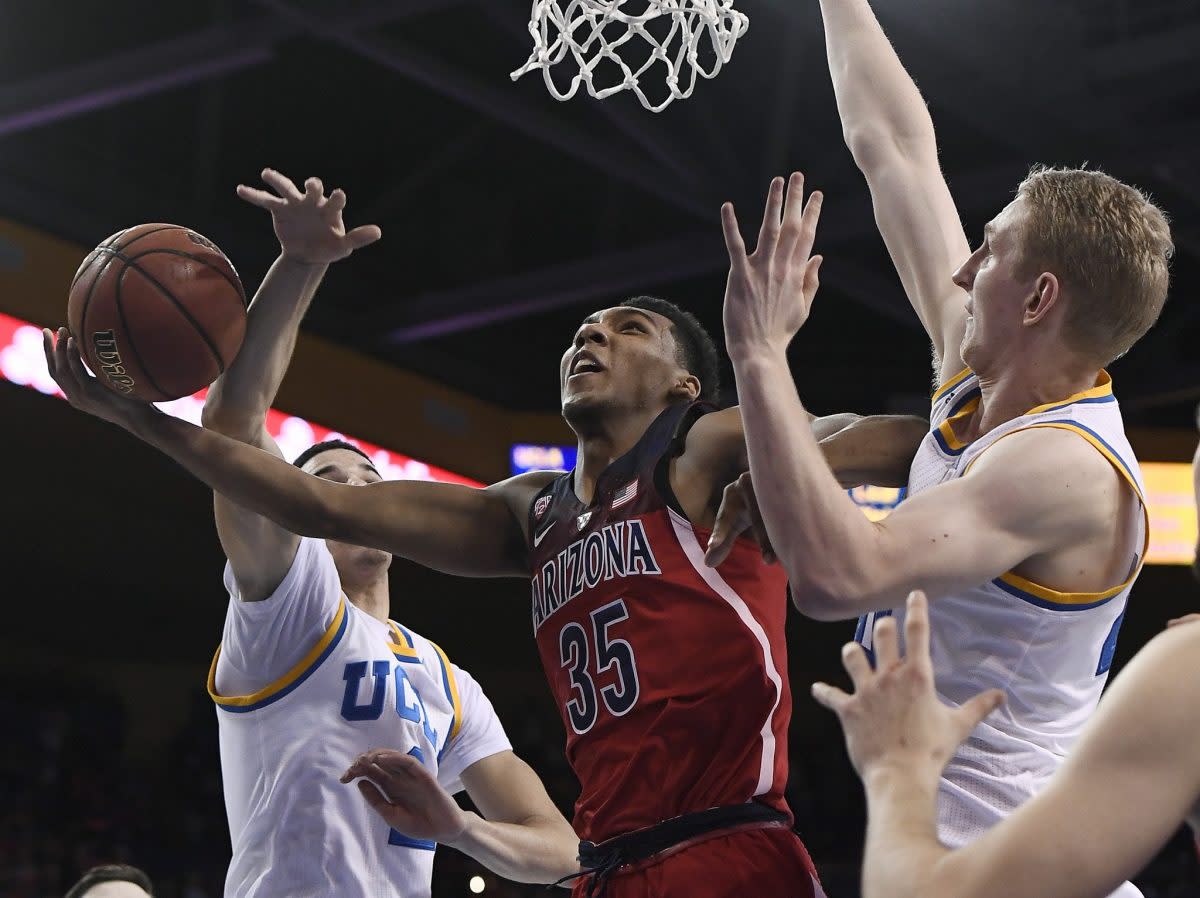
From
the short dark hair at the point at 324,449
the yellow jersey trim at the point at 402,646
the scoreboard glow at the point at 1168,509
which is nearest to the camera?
the yellow jersey trim at the point at 402,646

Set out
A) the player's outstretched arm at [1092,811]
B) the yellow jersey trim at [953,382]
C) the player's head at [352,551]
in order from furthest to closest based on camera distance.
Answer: the player's head at [352,551] < the yellow jersey trim at [953,382] < the player's outstretched arm at [1092,811]

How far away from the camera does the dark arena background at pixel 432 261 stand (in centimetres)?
839

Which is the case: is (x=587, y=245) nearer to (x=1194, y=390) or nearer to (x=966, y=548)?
(x=1194, y=390)

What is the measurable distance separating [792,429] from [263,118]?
912 cm

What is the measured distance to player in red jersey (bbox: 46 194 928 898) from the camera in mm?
2877

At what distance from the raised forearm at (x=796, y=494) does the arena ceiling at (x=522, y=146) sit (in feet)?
19.0

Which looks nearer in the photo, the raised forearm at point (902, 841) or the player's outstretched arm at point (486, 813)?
the raised forearm at point (902, 841)

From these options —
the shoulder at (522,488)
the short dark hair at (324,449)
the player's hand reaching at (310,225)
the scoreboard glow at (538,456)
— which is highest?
the scoreboard glow at (538,456)

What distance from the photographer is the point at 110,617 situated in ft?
42.9

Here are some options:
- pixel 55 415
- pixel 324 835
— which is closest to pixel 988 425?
pixel 324 835

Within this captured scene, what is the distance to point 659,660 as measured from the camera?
9.77 feet

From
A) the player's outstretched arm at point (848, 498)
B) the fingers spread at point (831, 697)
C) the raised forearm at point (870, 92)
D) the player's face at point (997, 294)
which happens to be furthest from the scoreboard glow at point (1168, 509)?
the fingers spread at point (831, 697)

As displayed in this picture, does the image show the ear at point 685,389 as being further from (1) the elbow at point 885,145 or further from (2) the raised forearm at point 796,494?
(2) the raised forearm at point 796,494

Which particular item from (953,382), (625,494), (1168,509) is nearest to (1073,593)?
(953,382)
